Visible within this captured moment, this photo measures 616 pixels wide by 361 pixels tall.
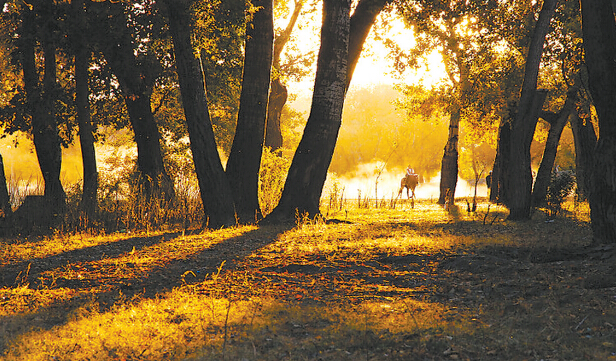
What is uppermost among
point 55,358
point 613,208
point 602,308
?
point 613,208

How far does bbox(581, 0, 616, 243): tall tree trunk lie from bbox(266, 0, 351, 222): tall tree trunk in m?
6.00

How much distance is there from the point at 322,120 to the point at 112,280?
22.6 feet

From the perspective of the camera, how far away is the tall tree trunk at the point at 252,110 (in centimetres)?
1280

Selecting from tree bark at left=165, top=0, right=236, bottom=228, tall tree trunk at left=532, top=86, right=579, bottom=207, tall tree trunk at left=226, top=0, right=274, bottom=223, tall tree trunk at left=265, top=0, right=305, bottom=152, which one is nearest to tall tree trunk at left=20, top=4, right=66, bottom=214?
tree bark at left=165, top=0, right=236, bottom=228

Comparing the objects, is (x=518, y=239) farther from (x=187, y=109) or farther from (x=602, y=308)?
(x=187, y=109)

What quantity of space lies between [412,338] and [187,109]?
850 cm

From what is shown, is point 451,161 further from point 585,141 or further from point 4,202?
point 4,202

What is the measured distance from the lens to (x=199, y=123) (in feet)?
38.8

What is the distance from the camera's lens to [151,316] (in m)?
5.32

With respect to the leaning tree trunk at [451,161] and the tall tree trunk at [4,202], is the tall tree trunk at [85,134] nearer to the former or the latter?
the tall tree trunk at [4,202]

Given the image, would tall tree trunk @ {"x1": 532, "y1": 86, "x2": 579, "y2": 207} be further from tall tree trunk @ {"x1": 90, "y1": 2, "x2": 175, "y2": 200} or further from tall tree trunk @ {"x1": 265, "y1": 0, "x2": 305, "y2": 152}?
tall tree trunk @ {"x1": 90, "y1": 2, "x2": 175, "y2": 200}

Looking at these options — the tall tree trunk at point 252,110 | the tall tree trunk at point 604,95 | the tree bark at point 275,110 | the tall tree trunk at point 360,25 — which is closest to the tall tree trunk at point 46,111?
the tall tree trunk at point 252,110

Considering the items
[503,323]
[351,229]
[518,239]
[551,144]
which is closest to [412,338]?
[503,323]

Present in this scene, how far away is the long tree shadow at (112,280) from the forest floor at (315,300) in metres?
0.03
